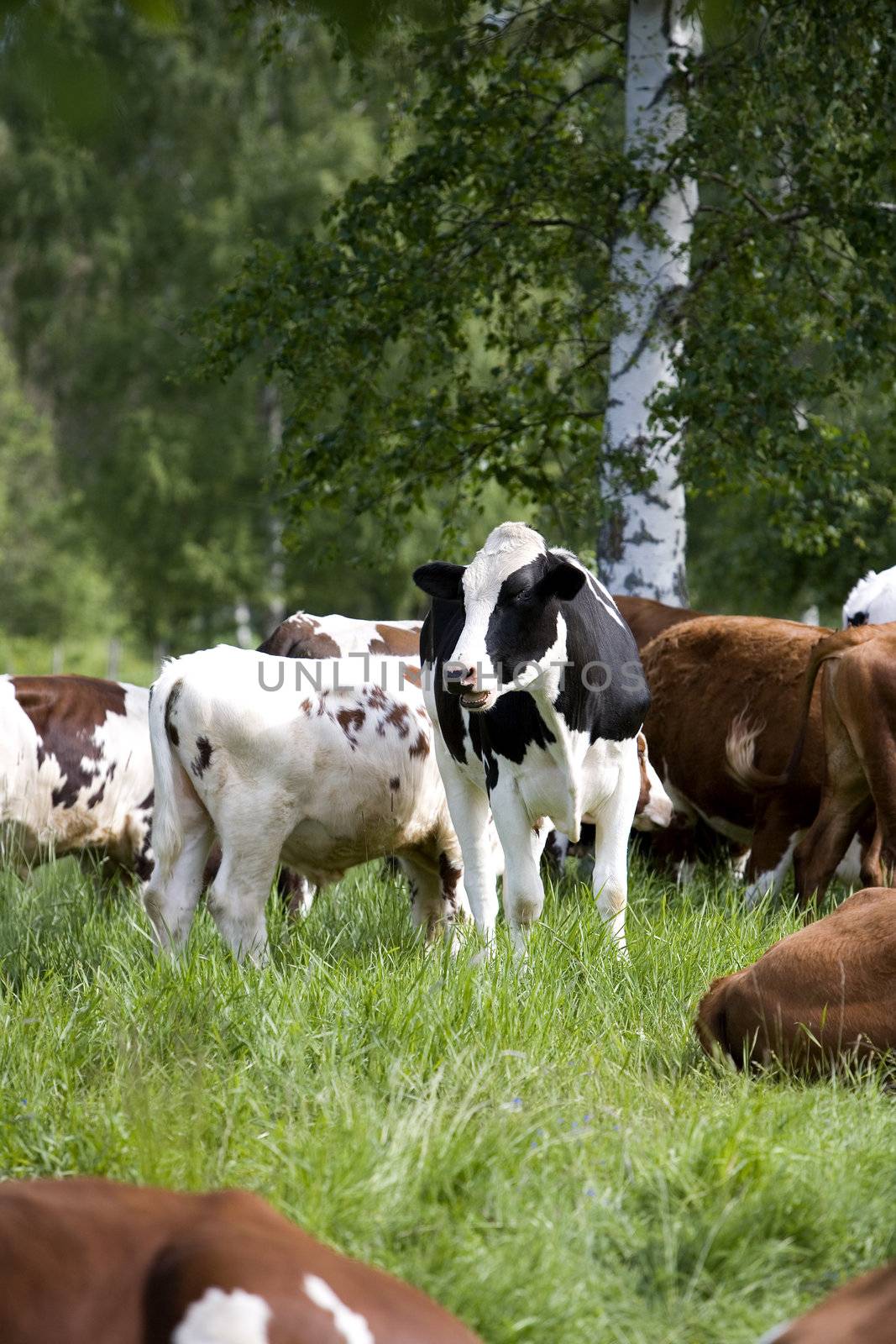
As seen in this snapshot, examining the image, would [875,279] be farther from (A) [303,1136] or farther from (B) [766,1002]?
(A) [303,1136]

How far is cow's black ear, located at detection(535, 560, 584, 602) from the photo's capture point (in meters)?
5.56

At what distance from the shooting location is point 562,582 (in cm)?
561

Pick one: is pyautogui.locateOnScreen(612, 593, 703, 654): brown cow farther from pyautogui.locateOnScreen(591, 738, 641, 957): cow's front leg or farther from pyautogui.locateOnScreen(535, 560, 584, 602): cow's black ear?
pyautogui.locateOnScreen(535, 560, 584, 602): cow's black ear

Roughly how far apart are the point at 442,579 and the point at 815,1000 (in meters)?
2.39

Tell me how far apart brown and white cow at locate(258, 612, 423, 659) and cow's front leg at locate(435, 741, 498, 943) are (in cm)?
171

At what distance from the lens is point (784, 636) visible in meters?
7.87

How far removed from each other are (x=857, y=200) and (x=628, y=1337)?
7.99 m

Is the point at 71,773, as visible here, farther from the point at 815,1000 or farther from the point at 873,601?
the point at 815,1000

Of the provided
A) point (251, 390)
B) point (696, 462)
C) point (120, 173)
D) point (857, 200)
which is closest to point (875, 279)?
point (857, 200)

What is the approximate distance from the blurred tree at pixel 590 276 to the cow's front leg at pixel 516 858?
3.76 metres

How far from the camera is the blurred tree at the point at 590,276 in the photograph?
9.02m

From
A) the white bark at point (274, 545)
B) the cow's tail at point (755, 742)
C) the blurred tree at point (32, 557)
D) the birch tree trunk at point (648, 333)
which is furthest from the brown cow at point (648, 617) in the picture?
the blurred tree at point (32, 557)

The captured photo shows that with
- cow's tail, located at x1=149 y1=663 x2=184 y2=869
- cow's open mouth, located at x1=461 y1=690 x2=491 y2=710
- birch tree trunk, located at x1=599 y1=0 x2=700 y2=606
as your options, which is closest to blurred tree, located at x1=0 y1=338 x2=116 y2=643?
birch tree trunk, located at x1=599 y1=0 x2=700 y2=606

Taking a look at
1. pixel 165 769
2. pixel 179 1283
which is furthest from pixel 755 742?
pixel 179 1283
